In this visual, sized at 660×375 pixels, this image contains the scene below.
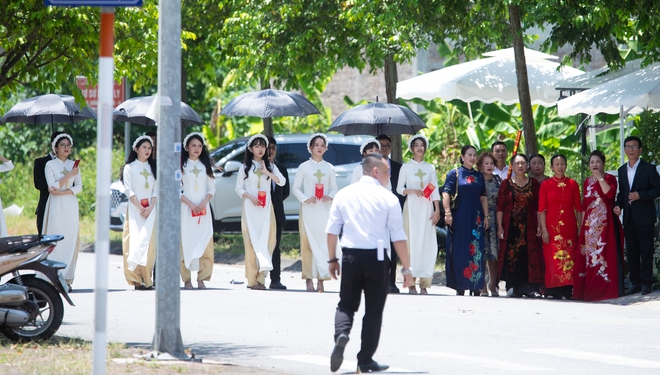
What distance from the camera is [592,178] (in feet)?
49.2

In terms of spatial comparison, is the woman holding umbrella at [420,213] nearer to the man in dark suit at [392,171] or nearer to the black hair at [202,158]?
the man in dark suit at [392,171]

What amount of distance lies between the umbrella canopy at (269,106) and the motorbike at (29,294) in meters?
6.43

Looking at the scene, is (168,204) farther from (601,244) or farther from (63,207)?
(601,244)

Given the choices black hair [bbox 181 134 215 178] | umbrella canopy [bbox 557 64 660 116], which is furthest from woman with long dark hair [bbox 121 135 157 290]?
umbrella canopy [bbox 557 64 660 116]

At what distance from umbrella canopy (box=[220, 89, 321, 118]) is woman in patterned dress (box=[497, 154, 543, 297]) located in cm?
314

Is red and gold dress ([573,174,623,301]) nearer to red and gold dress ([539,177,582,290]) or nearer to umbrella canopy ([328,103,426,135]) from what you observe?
red and gold dress ([539,177,582,290])

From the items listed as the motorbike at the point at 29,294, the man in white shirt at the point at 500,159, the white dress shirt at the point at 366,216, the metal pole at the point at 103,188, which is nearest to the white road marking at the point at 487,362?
the white dress shirt at the point at 366,216

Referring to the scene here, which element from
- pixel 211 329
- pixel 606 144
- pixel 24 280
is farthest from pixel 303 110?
pixel 606 144

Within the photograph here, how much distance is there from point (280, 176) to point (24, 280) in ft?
19.5

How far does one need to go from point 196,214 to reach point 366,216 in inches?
273

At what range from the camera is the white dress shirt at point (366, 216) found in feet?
29.2

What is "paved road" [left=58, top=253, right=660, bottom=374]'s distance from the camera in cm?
930

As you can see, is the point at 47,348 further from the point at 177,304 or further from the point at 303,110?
the point at 303,110

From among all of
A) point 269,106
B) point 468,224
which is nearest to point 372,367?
point 468,224
